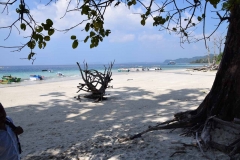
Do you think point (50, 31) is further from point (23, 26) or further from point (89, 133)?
point (89, 133)

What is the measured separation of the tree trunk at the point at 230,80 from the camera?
11.1ft

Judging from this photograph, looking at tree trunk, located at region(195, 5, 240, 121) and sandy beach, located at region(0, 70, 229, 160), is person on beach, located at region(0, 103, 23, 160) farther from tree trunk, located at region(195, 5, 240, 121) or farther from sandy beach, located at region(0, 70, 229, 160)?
tree trunk, located at region(195, 5, 240, 121)

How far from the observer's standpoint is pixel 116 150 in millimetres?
3332

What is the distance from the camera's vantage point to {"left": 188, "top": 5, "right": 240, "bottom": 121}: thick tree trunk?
3.39 metres

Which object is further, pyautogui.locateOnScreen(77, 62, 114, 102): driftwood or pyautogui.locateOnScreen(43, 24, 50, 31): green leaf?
pyautogui.locateOnScreen(77, 62, 114, 102): driftwood

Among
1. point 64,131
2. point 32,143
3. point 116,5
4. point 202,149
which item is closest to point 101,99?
point 64,131

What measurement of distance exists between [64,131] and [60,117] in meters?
1.55

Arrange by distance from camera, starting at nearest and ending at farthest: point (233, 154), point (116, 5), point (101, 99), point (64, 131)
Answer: point (116, 5), point (233, 154), point (64, 131), point (101, 99)

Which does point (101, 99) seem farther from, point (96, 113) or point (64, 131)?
point (64, 131)

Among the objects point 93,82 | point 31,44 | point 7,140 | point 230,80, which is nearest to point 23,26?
point 31,44

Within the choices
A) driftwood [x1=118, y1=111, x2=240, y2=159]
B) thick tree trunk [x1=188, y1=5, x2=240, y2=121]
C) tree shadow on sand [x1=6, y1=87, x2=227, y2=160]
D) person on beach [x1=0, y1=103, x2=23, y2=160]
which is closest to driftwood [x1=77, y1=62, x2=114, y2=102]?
tree shadow on sand [x1=6, y1=87, x2=227, y2=160]

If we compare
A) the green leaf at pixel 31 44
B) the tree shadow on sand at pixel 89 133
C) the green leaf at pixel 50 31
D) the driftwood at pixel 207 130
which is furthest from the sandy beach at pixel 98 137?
the green leaf at pixel 50 31

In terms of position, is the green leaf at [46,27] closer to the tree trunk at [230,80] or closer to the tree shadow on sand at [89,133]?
the tree shadow on sand at [89,133]

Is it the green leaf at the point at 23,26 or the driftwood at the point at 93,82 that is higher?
the green leaf at the point at 23,26
